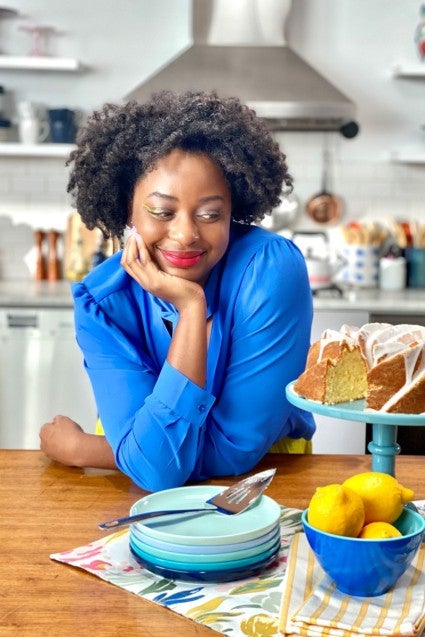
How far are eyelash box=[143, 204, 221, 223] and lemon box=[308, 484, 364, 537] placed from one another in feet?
2.18

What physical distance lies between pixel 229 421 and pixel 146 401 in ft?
0.56

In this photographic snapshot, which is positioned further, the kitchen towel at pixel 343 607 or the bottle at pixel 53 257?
the bottle at pixel 53 257

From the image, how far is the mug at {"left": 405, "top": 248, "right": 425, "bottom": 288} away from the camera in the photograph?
4.16m

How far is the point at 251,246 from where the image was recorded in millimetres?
1667

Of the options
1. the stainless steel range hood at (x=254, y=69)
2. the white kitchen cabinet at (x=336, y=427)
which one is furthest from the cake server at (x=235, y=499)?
the stainless steel range hood at (x=254, y=69)

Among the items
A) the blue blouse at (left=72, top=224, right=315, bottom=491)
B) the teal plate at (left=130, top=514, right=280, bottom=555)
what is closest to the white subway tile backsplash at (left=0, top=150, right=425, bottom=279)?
the blue blouse at (left=72, top=224, right=315, bottom=491)

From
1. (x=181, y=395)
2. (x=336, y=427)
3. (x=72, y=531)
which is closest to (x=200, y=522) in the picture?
(x=72, y=531)

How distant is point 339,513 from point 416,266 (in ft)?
11.0

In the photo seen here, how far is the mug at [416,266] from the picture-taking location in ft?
13.6

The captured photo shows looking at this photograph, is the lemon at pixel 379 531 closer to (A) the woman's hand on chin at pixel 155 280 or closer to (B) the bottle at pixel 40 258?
(A) the woman's hand on chin at pixel 155 280

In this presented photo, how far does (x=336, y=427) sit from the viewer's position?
3.47 metres

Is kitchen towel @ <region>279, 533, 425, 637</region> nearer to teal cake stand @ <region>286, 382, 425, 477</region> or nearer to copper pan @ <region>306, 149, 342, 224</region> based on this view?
teal cake stand @ <region>286, 382, 425, 477</region>

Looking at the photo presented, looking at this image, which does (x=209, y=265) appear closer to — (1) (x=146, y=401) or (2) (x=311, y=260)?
(1) (x=146, y=401)

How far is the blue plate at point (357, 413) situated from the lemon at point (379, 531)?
0.44ft
